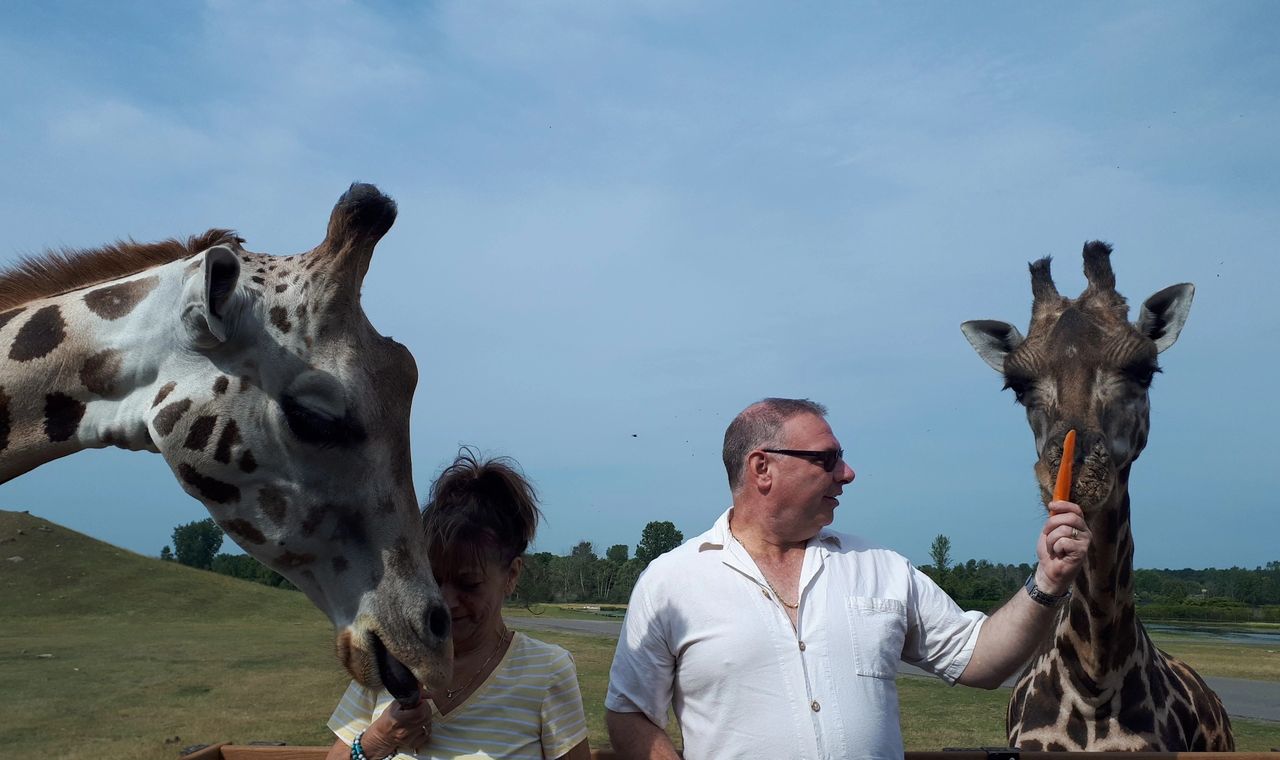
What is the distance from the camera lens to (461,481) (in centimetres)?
320

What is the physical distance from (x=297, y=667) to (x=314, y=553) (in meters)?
16.2

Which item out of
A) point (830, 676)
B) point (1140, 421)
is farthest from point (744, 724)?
point (1140, 421)

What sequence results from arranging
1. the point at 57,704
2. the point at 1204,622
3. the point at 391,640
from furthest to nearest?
the point at 1204,622, the point at 57,704, the point at 391,640

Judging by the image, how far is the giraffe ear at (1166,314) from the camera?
14.7 feet

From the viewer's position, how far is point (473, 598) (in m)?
3.05

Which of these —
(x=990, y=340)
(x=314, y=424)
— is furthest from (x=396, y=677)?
(x=990, y=340)

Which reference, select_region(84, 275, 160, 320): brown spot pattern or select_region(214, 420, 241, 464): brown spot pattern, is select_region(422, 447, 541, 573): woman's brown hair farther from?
select_region(84, 275, 160, 320): brown spot pattern

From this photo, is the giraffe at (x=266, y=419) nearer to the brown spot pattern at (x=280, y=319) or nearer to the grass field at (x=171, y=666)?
the brown spot pattern at (x=280, y=319)

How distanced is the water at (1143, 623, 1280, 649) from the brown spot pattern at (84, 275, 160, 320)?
28412mm

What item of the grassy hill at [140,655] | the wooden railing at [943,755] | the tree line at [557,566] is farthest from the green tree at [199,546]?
the wooden railing at [943,755]

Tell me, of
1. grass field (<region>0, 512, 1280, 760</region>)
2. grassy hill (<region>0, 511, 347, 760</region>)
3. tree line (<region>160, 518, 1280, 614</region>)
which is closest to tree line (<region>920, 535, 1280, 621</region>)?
tree line (<region>160, 518, 1280, 614</region>)

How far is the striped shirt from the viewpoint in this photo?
2855 mm

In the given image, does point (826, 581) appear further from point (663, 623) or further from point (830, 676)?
point (663, 623)

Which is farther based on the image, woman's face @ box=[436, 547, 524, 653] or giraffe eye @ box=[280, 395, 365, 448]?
woman's face @ box=[436, 547, 524, 653]
